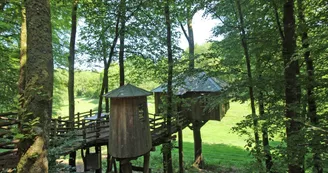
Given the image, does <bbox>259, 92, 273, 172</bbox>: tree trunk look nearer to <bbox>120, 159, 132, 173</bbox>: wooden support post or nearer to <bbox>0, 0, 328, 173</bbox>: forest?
<bbox>0, 0, 328, 173</bbox>: forest

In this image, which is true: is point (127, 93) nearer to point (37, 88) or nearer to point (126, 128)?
point (126, 128)

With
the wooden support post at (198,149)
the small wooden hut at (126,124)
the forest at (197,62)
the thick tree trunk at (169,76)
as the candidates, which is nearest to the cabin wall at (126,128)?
the small wooden hut at (126,124)

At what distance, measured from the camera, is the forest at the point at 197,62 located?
295 cm

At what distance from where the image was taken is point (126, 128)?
6969mm

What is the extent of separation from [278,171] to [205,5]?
19.0ft

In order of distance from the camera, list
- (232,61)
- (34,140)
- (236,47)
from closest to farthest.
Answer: (34,140)
(232,61)
(236,47)

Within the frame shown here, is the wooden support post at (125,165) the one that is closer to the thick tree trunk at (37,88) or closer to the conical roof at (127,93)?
the conical roof at (127,93)

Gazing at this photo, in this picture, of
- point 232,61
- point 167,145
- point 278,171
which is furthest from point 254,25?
point 167,145

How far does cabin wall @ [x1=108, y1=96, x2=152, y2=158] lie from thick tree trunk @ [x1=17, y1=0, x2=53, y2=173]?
13.2ft

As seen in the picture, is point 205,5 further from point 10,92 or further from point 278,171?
point 10,92

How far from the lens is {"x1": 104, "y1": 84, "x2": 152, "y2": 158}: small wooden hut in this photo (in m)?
6.97

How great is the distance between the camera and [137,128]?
280 inches

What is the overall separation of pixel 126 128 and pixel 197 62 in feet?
12.5

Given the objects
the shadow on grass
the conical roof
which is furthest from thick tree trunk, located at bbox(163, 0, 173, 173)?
the shadow on grass
